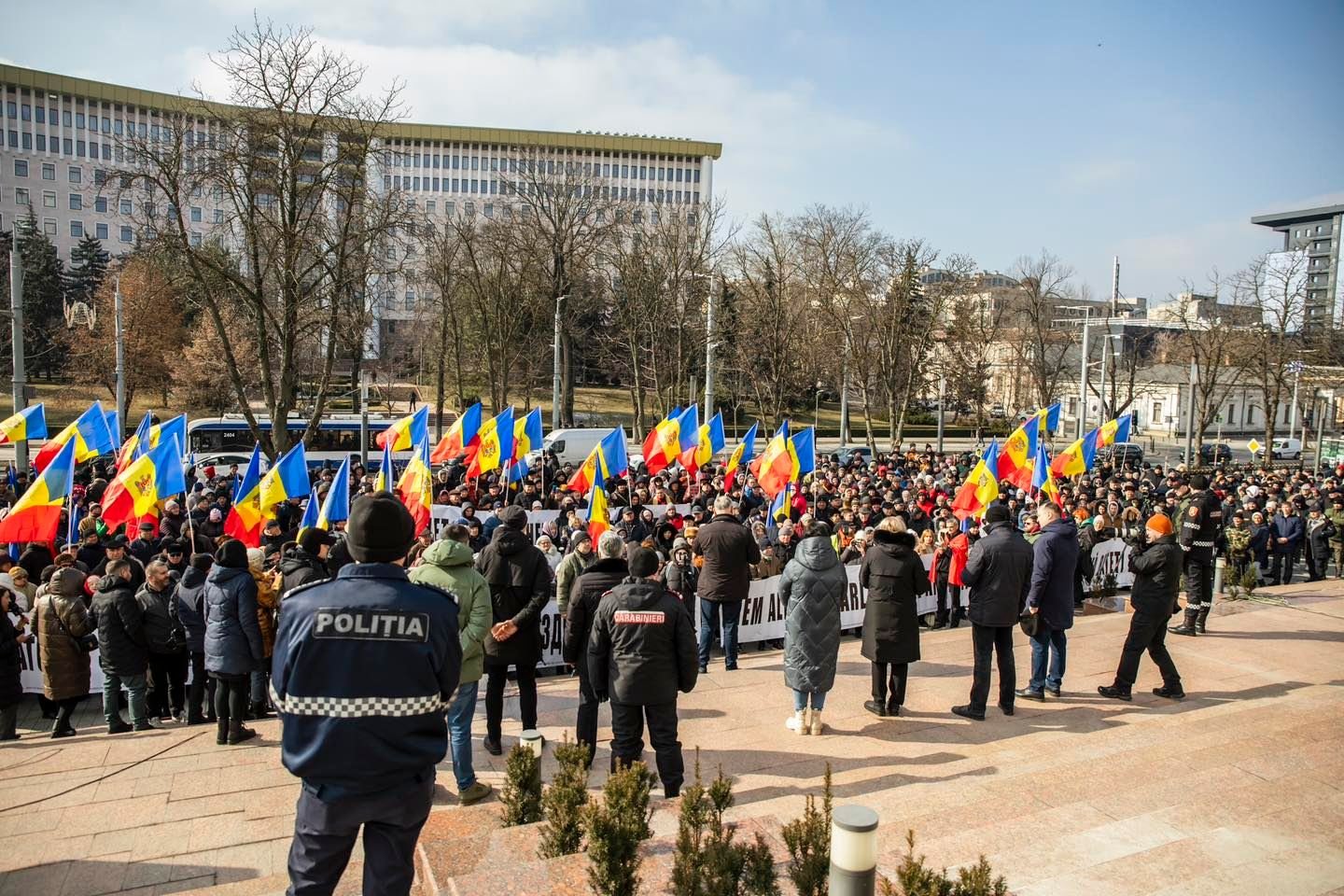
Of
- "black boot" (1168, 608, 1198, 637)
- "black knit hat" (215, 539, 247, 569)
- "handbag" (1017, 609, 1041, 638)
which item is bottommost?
"black boot" (1168, 608, 1198, 637)

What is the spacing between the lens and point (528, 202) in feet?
137

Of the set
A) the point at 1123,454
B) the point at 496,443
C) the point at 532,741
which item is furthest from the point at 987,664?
the point at 1123,454

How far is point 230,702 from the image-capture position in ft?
23.3

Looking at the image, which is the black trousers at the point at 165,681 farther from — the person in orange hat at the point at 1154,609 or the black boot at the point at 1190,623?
the black boot at the point at 1190,623

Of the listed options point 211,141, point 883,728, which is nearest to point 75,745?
point 883,728

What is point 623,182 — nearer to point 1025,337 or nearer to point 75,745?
point 1025,337

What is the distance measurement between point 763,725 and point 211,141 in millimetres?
23053

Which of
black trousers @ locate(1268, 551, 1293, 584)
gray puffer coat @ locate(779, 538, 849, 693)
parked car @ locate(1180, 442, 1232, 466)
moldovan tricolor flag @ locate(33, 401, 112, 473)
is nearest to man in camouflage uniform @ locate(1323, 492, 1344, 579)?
black trousers @ locate(1268, 551, 1293, 584)

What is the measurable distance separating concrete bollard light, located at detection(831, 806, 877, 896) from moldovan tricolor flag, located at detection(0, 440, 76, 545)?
10776mm

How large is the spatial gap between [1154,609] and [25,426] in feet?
55.6

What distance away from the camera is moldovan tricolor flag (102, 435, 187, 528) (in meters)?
11.7

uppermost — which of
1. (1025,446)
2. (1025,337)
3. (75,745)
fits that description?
(1025,337)

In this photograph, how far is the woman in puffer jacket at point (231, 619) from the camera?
6879 mm

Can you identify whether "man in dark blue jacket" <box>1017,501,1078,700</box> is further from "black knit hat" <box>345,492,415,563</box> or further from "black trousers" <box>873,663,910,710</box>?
"black knit hat" <box>345,492,415,563</box>
